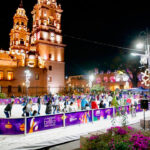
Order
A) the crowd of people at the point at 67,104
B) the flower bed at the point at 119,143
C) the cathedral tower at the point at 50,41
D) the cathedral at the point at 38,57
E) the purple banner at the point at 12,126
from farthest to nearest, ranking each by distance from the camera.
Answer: the cathedral tower at the point at 50,41 < the cathedral at the point at 38,57 < the crowd of people at the point at 67,104 < the purple banner at the point at 12,126 < the flower bed at the point at 119,143

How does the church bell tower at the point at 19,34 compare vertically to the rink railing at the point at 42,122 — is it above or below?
above

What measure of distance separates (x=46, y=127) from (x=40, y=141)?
5.29 feet

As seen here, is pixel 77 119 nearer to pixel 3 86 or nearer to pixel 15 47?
pixel 3 86

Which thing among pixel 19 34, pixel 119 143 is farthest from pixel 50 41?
pixel 119 143

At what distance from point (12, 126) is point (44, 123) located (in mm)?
1832

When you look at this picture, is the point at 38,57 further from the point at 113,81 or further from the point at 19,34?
the point at 113,81

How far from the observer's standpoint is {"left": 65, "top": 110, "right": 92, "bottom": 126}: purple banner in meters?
10.9

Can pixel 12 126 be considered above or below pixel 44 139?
above

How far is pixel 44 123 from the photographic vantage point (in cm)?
977

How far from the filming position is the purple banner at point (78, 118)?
1088 centimetres

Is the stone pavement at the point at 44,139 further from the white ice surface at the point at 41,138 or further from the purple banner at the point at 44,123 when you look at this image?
the purple banner at the point at 44,123

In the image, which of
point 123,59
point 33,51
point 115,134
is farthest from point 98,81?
point 115,134

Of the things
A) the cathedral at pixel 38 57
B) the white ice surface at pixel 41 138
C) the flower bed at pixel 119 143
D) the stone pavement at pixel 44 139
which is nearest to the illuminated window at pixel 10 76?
the cathedral at pixel 38 57

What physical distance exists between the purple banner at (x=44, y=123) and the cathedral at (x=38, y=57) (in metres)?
35.5
